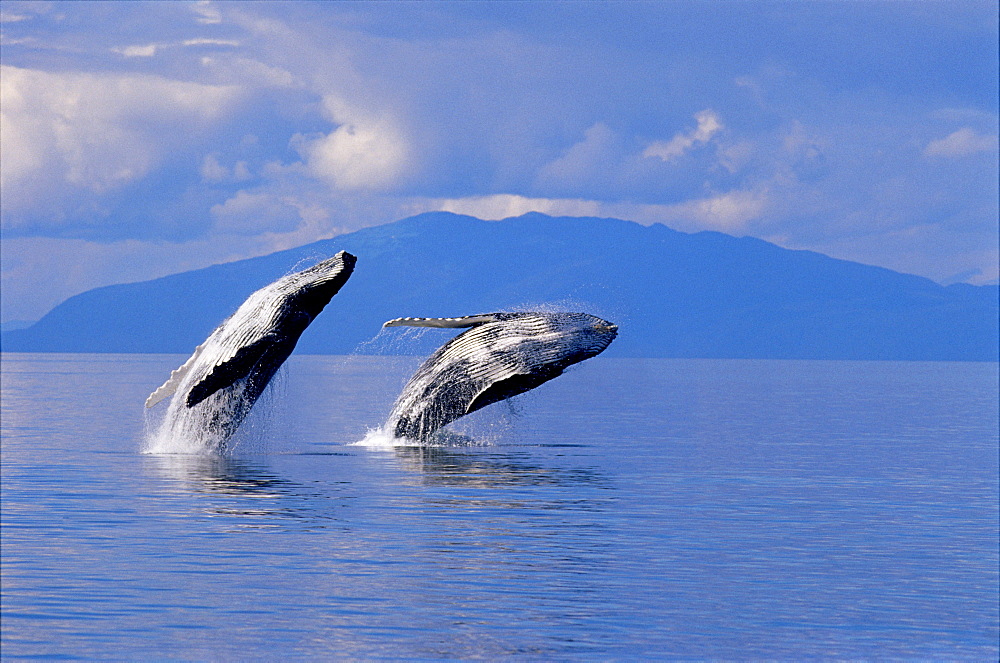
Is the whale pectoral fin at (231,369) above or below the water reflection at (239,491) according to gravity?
above

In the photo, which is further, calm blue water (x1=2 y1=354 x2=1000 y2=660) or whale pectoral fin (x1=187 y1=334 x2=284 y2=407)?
whale pectoral fin (x1=187 y1=334 x2=284 y2=407)

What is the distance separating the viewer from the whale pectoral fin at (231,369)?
23656mm

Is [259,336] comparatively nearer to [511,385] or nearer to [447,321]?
[447,321]

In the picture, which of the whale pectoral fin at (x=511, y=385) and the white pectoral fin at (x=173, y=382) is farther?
the whale pectoral fin at (x=511, y=385)

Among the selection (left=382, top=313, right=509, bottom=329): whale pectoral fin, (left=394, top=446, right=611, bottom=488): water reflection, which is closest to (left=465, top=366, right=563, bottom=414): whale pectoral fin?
(left=394, top=446, right=611, bottom=488): water reflection

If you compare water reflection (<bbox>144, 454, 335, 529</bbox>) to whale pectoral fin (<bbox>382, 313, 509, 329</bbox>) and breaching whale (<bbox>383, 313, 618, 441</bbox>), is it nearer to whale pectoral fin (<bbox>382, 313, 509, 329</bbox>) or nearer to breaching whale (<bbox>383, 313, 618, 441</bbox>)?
whale pectoral fin (<bbox>382, 313, 509, 329</bbox>)

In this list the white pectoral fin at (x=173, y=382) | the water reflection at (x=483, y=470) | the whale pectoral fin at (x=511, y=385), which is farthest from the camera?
the whale pectoral fin at (x=511, y=385)

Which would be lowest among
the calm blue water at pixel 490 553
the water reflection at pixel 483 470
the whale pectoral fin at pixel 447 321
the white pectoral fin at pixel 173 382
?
the calm blue water at pixel 490 553

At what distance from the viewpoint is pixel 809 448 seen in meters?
36.1

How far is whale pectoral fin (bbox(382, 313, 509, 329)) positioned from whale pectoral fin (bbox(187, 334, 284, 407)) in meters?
3.46

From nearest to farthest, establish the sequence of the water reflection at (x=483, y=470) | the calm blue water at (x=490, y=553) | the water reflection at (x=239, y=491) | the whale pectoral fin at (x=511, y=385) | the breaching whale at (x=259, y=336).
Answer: the calm blue water at (x=490, y=553), the water reflection at (x=239, y=491), the breaching whale at (x=259, y=336), the water reflection at (x=483, y=470), the whale pectoral fin at (x=511, y=385)

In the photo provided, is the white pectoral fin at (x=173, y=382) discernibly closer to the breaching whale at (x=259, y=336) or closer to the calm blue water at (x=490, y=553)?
the breaching whale at (x=259, y=336)

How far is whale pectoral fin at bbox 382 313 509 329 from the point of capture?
1077 inches

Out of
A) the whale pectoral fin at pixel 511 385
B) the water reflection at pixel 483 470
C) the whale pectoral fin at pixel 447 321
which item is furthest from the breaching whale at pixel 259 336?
the whale pectoral fin at pixel 511 385
